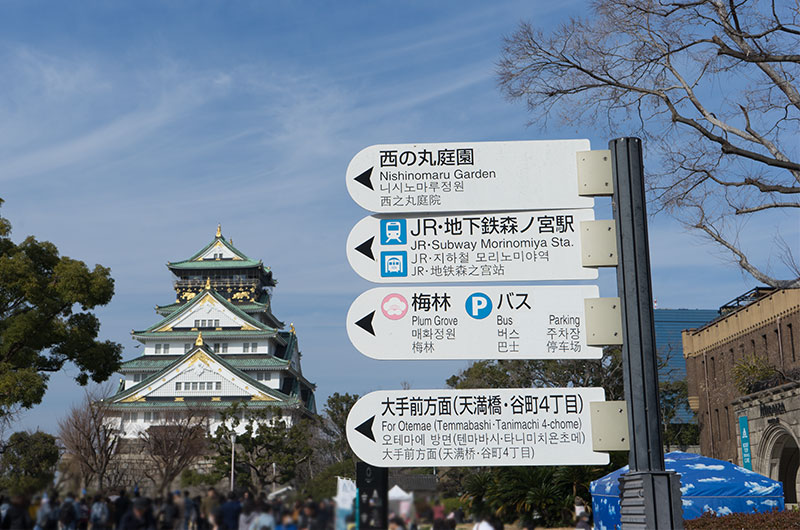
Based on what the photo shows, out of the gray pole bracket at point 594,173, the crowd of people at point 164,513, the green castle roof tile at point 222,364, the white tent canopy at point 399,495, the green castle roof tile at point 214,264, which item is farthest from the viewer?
the green castle roof tile at point 214,264

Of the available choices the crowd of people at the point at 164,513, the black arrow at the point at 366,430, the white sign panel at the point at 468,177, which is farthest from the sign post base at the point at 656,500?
the crowd of people at the point at 164,513

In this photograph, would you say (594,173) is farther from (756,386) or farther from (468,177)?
(756,386)

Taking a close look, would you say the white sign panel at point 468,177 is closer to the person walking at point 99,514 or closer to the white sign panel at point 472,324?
the white sign panel at point 472,324

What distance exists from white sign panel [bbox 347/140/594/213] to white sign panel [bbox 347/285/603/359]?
0.46 metres

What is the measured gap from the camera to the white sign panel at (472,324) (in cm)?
352

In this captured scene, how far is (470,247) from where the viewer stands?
3.72 metres

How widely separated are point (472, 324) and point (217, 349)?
5732 centimetres

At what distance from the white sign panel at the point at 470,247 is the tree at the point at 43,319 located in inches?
525

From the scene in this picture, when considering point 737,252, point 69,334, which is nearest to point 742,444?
point 737,252

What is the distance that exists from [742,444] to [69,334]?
101 feet

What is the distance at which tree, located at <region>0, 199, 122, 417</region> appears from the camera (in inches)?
586

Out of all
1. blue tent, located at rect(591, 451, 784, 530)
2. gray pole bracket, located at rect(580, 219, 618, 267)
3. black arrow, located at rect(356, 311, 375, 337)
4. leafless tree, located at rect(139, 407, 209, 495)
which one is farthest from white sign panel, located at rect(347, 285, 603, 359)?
blue tent, located at rect(591, 451, 784, 530)

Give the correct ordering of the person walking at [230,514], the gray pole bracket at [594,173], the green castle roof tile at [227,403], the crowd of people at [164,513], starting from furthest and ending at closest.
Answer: the green castle roof tile at [227,403] → the gray pole bracket at [594,173] → the person walking at [230,514] → the crowd of people at [164,513]

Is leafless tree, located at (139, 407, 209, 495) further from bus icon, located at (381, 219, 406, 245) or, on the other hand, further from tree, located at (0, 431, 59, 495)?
bus icon, located at (381, 219, 406, 245)
